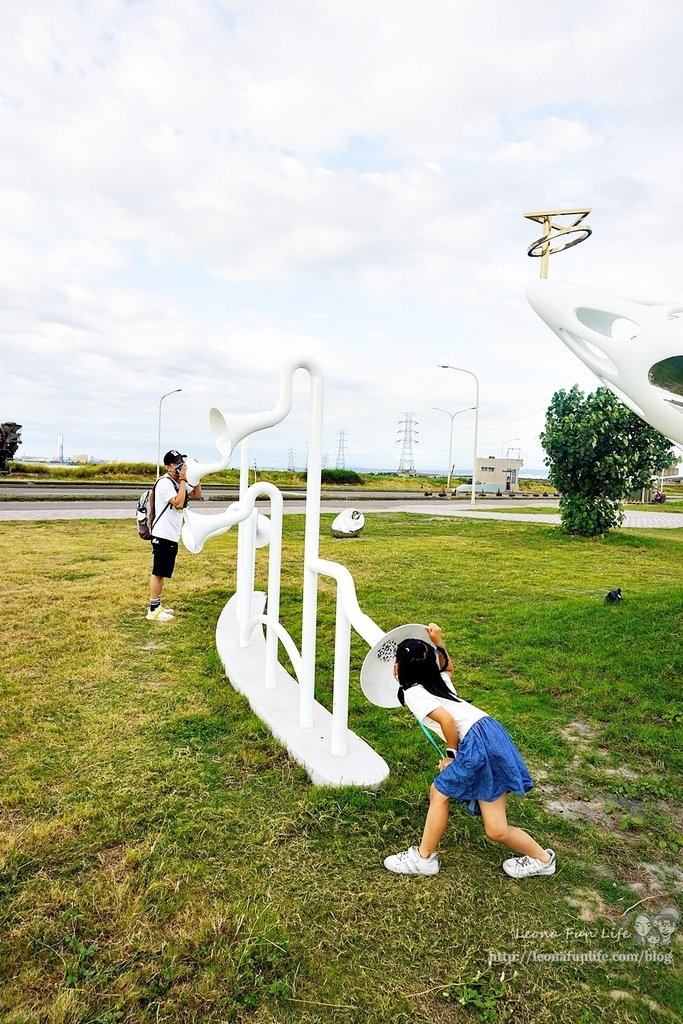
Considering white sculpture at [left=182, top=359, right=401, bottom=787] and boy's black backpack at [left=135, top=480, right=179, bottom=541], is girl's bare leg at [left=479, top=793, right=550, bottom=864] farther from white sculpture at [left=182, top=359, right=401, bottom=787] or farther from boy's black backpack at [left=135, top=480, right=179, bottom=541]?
boy's black backpack at [left=135, top=480, right=179, bottom=541]

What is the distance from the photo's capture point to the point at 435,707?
2.51 m

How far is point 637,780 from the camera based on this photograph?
11.3 ft

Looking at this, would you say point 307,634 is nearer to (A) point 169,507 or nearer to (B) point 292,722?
(B) point 292,722

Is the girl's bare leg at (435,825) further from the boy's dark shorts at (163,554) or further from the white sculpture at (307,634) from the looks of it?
the boy's dark shorts at (163,554)

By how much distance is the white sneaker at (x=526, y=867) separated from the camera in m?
2.54

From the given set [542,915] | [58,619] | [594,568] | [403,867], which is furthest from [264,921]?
[594,568]

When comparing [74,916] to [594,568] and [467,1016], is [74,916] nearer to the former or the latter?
[467,1016]

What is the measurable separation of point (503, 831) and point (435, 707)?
0.54 meters

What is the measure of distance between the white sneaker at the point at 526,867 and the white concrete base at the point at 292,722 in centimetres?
76

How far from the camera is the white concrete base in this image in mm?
3176

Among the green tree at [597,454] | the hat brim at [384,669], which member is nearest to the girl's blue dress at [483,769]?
Result: the hat brim at [384,669]

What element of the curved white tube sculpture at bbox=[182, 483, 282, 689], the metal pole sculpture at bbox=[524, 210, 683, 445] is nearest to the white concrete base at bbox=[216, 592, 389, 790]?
the curved white tube sculpture at bbox=[182, 483, 282, 689]

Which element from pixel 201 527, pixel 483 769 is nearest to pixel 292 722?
pixel 201 527

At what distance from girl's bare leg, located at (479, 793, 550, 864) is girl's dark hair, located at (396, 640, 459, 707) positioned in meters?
0.43
